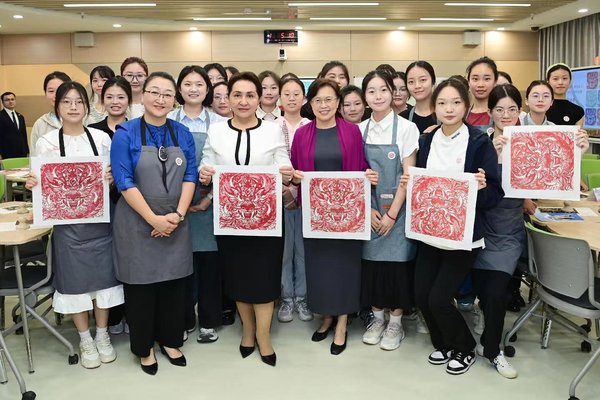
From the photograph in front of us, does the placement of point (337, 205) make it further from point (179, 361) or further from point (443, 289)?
point (179, 361)

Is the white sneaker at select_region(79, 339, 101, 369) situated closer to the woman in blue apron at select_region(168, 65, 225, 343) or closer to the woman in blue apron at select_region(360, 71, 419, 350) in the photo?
the woman in blue apron at select_region(168, 65, 225, 343)

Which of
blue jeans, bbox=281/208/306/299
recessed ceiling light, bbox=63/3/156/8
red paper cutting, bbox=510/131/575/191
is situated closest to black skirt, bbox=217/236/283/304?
blue jeans, bbox=281/208/306/299

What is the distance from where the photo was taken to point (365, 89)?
3146 mm

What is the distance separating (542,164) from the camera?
2908 millimetres

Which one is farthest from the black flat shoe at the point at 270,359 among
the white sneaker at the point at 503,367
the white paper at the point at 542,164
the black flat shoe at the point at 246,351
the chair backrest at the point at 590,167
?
the chair backrest at the point at 590,167

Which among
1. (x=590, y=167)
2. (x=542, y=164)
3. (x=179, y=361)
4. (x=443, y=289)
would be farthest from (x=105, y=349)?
(x=590, y=167)

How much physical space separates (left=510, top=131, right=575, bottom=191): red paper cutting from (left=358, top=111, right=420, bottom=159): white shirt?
57 cm

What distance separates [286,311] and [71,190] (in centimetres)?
174

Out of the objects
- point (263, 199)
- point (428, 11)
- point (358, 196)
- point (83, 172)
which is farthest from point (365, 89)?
point (428, 11)

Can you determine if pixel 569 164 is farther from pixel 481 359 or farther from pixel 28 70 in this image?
pixel 28 70

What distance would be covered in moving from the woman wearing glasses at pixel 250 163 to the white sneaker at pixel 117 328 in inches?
37.8

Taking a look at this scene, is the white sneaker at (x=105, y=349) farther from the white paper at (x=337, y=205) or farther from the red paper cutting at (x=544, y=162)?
the red paper cutting at (x=544, y=162)

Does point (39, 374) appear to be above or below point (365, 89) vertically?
below

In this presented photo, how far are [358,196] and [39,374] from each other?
212 cm
